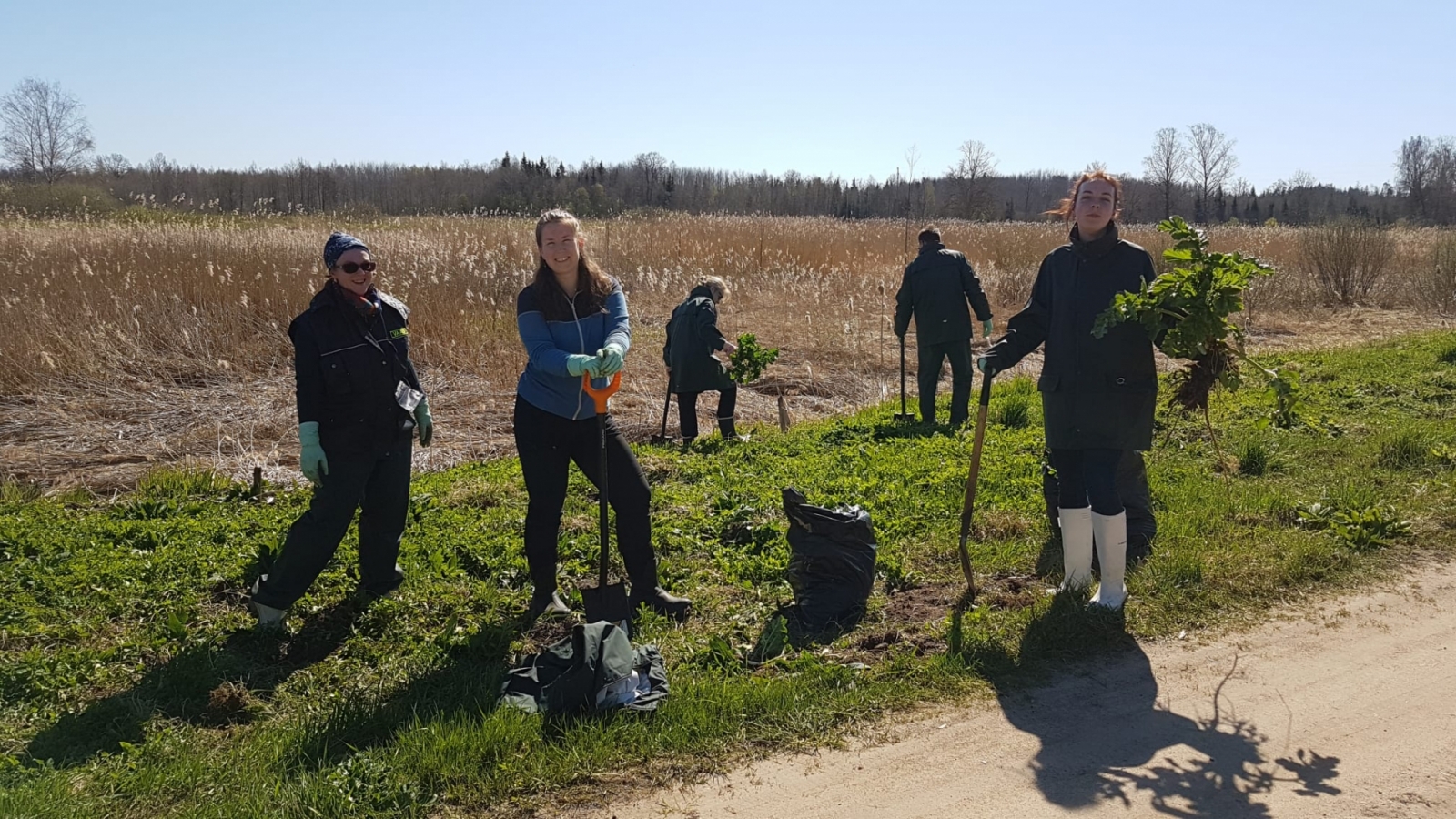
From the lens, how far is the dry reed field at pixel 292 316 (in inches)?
361

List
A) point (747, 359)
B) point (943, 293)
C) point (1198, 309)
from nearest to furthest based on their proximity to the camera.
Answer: point (1198, 309) < point (943, 293) < point (747, 359)

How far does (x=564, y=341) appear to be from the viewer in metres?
4.76

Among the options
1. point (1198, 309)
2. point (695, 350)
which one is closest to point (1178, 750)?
point (1198, 309)

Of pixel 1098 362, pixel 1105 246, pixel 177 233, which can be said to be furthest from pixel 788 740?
Answer: pixel 177 233

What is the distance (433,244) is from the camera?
16.7 metres

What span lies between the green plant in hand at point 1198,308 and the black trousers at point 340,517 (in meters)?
3.50

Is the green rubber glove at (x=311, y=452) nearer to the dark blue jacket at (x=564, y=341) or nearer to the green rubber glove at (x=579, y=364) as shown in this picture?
the dark blue jacket at (x=564, y=341)

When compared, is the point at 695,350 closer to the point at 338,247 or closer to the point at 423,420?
the point at 423,420

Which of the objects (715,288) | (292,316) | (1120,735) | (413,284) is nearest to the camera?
(1120,735)

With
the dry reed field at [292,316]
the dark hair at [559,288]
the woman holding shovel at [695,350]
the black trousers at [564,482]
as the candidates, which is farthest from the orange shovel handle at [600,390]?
the woman holding shovel at [695,350]

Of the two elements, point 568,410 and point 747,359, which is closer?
point 568,410

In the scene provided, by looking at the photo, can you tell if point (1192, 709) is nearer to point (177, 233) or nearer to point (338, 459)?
point (338, 459)

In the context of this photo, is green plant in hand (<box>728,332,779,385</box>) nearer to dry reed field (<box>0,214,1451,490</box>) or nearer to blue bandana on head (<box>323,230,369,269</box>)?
dry reed field (<box>0,214,1451,490</box>)

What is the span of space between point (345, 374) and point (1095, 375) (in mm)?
3553
